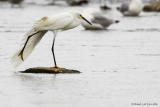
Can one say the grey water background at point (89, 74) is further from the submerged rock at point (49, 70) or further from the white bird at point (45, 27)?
the white bird at point (45, 27)

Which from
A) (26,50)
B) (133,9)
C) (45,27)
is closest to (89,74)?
(45,27)

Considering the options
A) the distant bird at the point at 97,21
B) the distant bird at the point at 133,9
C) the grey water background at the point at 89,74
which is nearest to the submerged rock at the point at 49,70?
the grey water background at the point at 89,74

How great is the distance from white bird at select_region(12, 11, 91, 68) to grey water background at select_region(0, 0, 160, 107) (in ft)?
1.13

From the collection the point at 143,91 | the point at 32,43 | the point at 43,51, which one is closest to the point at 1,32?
the point at 43,51

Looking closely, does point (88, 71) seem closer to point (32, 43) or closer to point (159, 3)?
point (32, 43)

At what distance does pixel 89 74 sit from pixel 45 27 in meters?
1.20

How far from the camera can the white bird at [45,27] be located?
38.4 feet

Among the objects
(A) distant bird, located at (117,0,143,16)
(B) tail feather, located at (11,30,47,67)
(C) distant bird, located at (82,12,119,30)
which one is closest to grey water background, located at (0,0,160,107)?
(B) tail feather, located at (11,30,47,67)

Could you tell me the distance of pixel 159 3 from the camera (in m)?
37.2

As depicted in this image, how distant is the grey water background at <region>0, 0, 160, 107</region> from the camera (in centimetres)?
888

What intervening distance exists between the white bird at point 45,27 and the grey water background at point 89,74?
0.35 m

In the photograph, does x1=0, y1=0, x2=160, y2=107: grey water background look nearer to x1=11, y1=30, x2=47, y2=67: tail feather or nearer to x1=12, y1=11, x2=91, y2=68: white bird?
x1=11, y1=30, x2=47, y2=67: tail feather

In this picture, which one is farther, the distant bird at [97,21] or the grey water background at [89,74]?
the distant bird at [97,21]

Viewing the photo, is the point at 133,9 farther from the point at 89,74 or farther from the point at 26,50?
the point at 89,74
